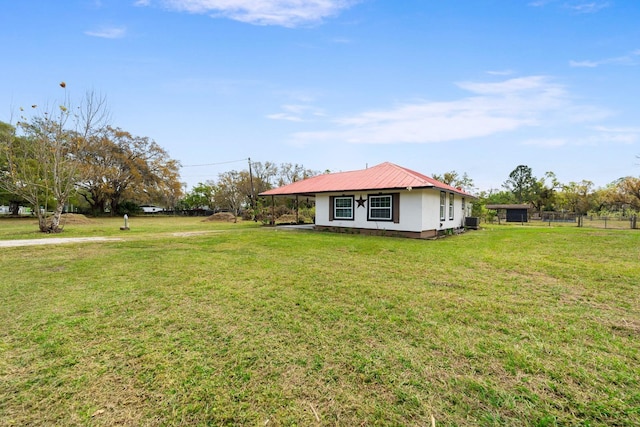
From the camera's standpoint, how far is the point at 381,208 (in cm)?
1234

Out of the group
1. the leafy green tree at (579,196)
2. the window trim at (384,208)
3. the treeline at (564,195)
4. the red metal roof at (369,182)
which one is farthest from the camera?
the leafy green tree at (579,196)

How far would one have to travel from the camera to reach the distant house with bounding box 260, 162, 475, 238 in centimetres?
1144

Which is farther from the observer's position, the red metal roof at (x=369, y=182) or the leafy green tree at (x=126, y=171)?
the leafy green tree at (x=126, y=171)

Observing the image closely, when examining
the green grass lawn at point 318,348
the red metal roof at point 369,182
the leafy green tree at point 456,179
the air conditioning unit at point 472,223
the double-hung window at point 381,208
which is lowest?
the green grass lawn at point 318,348

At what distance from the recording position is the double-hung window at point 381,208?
1208cm

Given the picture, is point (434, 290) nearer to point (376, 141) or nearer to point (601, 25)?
point (601, 25)

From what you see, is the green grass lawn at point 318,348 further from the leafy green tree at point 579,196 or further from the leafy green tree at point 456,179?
the leafy green tree at point 579,196

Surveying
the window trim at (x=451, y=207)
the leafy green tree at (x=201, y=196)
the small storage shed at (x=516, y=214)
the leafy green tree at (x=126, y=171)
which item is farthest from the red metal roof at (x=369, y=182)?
the leafy green tree at (x=201, y=196)

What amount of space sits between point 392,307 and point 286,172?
3547cm

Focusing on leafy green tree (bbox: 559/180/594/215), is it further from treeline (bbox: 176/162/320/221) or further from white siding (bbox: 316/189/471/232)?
white siding (bbox: 316/189/471/232)

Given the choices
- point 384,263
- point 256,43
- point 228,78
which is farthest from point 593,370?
point 228,78

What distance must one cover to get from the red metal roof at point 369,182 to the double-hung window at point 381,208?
0.63 metres

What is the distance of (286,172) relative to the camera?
38.0 meters

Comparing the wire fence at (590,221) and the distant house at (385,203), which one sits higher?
the distant house at (385,203)
